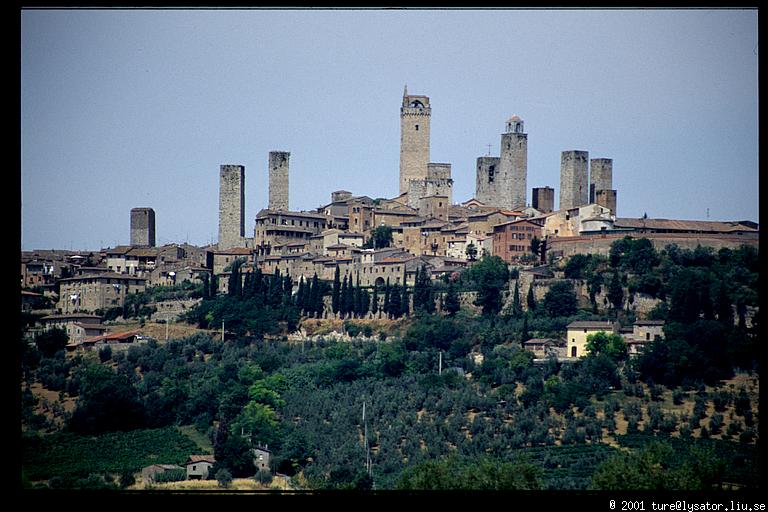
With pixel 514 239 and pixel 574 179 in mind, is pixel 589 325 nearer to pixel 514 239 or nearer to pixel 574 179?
pixel 514 239

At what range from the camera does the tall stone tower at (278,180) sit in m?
34.7

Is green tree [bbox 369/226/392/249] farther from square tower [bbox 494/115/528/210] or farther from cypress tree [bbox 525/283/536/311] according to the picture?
cypress tree [bbox 525/283/536/311]

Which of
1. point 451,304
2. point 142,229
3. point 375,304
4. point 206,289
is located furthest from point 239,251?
point 451,304

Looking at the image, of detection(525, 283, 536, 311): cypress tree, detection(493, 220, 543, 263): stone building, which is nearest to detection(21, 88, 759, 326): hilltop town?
detection(493, 220, 543, 263): stone building

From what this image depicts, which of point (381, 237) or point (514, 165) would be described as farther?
point (514, 165)

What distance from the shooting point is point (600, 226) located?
2995 centimetres

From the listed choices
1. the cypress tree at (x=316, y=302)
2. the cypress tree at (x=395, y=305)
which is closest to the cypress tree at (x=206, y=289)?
the cypress tree at (x=316, y=302)

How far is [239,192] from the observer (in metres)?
34.8

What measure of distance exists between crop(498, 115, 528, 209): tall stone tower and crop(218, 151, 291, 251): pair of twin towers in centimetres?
557

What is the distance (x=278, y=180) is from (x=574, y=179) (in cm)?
→ 766

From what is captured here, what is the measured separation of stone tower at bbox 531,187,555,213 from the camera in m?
33.9

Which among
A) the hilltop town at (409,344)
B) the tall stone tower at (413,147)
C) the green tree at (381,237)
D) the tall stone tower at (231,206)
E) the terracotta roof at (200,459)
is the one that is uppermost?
the tall stone tower at (413,147)

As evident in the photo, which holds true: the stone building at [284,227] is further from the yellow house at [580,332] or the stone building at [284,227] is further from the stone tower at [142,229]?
the yellow house at [580,332]

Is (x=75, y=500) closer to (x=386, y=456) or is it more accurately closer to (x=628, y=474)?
(x=628, y=474)
